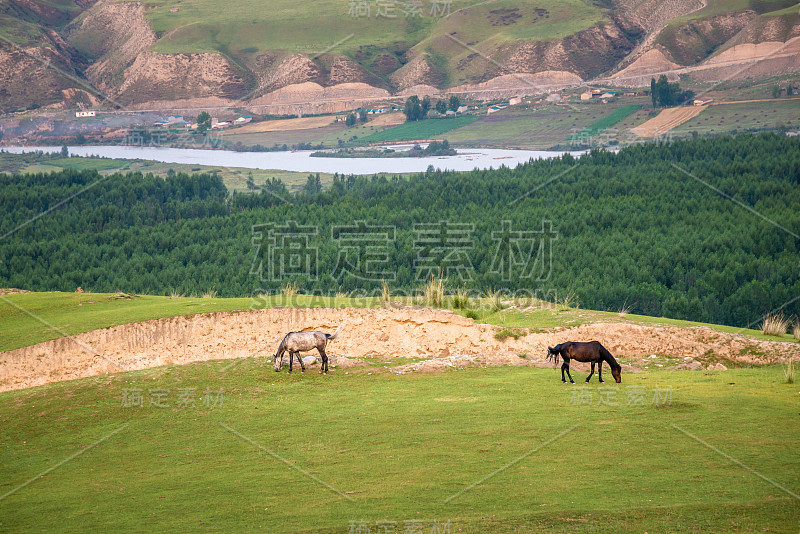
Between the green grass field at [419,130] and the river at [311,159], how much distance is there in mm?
10793

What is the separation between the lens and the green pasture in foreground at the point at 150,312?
26250 millimetres

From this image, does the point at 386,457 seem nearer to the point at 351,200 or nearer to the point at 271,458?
the point at 271,458

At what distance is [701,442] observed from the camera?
14102 millimetres

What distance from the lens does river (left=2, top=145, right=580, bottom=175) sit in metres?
135

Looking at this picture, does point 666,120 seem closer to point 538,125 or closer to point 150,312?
point 538,125

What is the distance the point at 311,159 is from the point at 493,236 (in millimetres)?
103592

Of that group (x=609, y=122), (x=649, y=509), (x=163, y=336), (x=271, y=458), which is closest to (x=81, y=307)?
(x=163, y=336)

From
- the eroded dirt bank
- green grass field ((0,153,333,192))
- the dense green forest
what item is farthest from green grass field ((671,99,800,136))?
the eroded dirt bank

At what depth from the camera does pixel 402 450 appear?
1464 cm

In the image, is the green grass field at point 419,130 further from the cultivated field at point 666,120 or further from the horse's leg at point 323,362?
the horse's leg at point 323,362

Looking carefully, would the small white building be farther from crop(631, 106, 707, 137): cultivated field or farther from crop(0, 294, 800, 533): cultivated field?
crop(0, 294, 800, 533): cultivated field

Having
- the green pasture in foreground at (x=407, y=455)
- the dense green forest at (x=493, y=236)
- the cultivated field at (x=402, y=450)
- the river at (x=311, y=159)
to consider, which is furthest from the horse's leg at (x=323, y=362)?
the river at (x=311, y=159)

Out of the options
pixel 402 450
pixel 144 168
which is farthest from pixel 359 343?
pixel 144 168

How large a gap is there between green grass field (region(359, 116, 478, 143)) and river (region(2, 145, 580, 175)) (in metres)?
10.8
